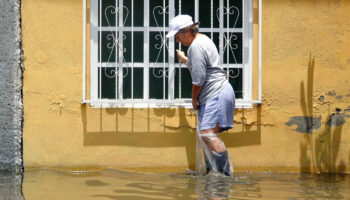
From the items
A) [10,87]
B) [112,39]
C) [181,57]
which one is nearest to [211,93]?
[181,57]

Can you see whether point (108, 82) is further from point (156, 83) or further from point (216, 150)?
point (216, 150)

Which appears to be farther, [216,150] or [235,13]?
[235,13]

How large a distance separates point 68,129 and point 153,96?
0.97 m

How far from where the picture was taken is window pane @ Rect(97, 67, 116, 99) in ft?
20.5

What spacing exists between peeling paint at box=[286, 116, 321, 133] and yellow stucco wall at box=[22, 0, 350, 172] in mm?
15

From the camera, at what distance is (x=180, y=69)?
20.6ft

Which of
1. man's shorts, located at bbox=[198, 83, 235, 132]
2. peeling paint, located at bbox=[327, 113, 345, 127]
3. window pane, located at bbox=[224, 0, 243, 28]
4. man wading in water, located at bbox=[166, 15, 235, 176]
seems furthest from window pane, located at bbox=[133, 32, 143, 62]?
peeling paint, located at bbox=[327, 113, 345, 127]

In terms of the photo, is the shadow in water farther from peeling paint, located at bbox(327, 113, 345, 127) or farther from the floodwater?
peeling paint, located at bbox(327, 113, 345, 127)

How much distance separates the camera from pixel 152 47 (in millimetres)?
6305

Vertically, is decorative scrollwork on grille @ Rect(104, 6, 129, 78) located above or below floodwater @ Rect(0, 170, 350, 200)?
above

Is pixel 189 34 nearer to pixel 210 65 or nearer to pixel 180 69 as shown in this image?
pixel 210 65

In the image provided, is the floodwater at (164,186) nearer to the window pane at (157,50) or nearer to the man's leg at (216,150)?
the man's leg at (216,150)

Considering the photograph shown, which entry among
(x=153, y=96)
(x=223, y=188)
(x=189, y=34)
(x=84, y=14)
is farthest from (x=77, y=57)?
(x=223, y=188)

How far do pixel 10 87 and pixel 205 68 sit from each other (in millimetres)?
2139
